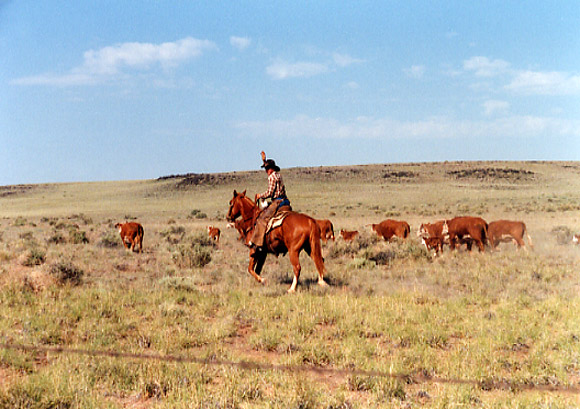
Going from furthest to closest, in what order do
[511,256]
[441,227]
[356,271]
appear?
[441,227], [511,256], [356,271]

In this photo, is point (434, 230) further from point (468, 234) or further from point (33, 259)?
point (33, 259)

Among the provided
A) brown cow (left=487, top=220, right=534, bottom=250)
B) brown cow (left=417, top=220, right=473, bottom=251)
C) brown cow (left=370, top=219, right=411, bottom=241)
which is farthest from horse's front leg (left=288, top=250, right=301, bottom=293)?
brown cow (left=370, top=219, right=411, bottom=241)

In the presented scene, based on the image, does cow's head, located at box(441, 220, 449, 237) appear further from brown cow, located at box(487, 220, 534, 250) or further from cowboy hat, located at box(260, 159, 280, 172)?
cowboy hat, located at box(260, 159, 280, 172)

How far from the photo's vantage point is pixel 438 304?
8.36 metres

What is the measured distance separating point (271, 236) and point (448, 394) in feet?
19.6

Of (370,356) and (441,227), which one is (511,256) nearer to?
(441,227)

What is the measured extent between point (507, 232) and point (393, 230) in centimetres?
456

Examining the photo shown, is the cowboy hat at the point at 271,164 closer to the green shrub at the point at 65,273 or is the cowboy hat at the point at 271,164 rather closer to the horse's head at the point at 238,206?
the horse's head at the point at 238,206

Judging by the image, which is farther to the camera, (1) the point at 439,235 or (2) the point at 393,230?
(2) the point at 393,230

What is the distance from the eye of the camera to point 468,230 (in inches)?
622

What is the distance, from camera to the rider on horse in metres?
10.2

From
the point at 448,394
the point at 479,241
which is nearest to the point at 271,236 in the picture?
the point at 448,394

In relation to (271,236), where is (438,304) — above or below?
below

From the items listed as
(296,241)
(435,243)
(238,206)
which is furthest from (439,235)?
(296,241)
